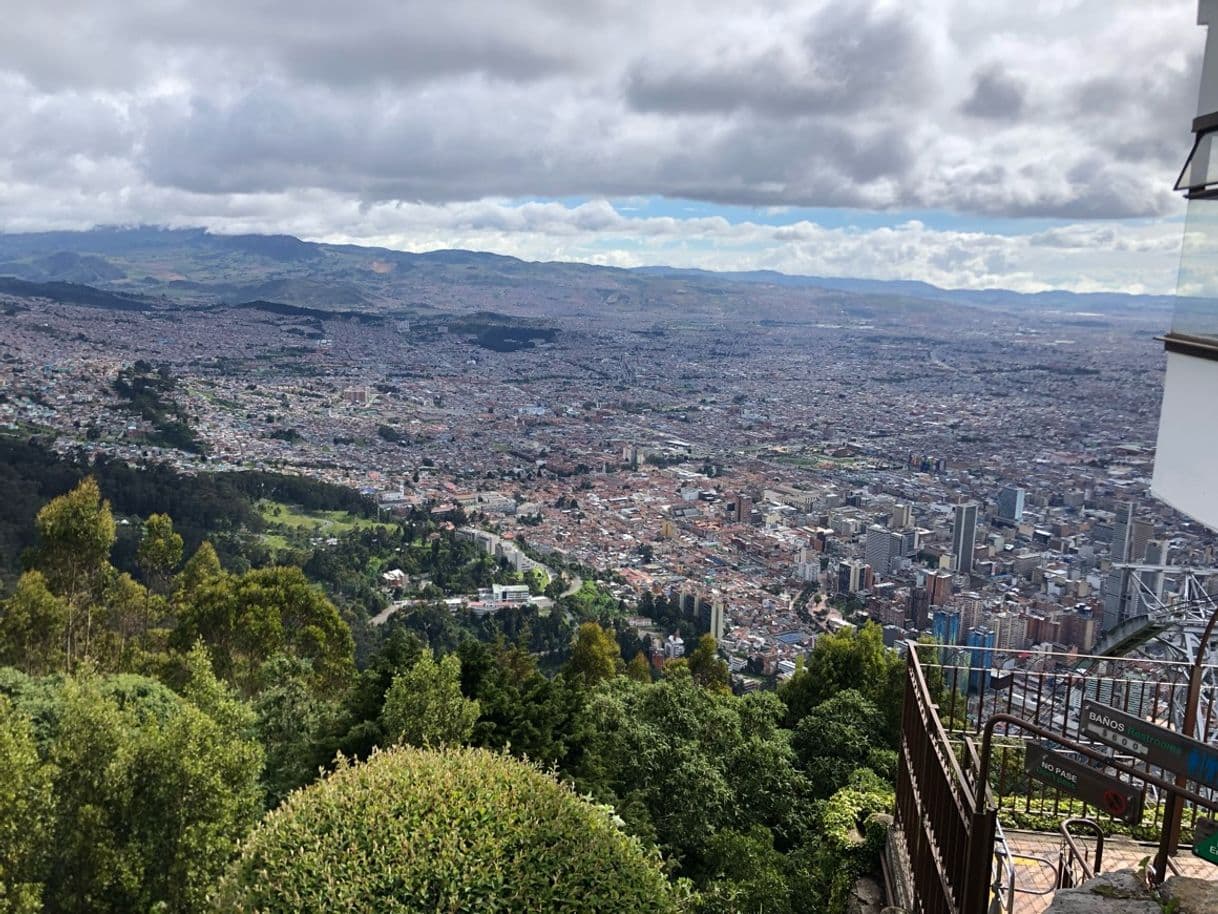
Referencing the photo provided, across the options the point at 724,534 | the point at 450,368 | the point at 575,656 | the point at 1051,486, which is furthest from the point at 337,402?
the point at 575,656

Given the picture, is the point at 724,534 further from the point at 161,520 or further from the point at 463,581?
the point at 161,520

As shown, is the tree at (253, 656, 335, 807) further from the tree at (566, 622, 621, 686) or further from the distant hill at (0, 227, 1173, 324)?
the distant hill at (0, 227, 1173, 324)

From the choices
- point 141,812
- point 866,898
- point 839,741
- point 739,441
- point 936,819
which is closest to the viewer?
point 936,819

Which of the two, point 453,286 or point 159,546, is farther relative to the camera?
point 453,286

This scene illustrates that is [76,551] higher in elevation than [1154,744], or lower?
lower

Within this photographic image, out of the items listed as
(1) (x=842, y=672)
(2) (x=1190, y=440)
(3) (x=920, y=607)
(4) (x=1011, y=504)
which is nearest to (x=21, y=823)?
(2) (x=1190, y=440)

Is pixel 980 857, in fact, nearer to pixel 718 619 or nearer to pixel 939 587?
pixel 939 587
